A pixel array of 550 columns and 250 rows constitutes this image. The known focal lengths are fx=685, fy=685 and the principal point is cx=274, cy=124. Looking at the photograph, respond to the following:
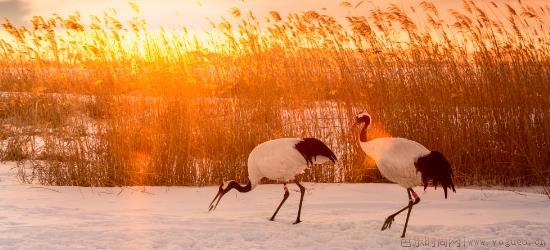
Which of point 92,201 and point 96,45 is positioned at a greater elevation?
point 96,45

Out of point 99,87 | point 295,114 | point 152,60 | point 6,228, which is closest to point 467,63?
point 295,114

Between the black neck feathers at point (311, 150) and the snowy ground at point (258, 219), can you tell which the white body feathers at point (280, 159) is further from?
the snowy ground at point (258, 219)

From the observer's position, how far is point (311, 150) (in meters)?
5.74

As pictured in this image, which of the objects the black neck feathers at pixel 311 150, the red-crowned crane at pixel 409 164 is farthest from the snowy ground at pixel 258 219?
the black neck feathers at pixel 311 150

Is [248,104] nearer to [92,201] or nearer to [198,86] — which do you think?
[198,86]

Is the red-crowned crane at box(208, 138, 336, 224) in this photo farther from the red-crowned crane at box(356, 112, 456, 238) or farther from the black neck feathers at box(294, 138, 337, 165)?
the red-crowned crane at box(356, 112, 456, 238)

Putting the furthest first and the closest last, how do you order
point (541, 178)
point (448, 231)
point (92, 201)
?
point (541, 178)
point (92, 201)
point (448, 231)

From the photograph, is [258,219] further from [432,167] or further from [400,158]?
[432,167]

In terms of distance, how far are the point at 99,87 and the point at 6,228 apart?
9.84ft

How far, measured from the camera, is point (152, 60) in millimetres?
8156

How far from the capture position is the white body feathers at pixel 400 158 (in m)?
5.09

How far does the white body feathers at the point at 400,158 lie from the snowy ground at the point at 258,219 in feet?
1.39

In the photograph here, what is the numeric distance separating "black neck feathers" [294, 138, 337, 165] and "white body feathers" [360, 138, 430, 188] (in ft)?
2.00

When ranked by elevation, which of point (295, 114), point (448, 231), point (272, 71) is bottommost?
point (448, 231)
